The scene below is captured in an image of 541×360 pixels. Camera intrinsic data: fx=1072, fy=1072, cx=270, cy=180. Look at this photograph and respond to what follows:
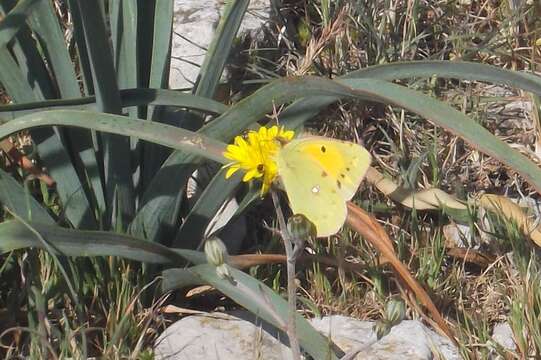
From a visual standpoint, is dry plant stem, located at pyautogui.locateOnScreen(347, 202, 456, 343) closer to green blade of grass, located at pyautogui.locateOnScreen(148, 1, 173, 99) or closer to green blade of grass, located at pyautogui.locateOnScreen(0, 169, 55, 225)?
green blade of grass, located at pyautogui.locateOnScreen(148, 1, 173, 99)

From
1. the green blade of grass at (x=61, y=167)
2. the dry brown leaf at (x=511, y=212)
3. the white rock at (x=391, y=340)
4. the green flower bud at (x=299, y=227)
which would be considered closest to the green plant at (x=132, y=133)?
the green blade of grass at (x=61, y=167)

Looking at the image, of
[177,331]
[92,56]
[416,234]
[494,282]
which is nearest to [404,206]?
[416,234]

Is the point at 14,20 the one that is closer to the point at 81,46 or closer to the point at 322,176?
the point at 81,46


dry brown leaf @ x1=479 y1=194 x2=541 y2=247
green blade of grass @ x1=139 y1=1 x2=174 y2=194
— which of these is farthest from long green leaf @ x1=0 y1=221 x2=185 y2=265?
dry brown leaf @ x1=479 y1=194 x2=541 y2=247

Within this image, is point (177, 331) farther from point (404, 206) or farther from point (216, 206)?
point (404, 206)

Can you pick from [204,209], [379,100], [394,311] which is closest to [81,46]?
[204,209]

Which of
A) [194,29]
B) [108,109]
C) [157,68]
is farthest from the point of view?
[194,29]
